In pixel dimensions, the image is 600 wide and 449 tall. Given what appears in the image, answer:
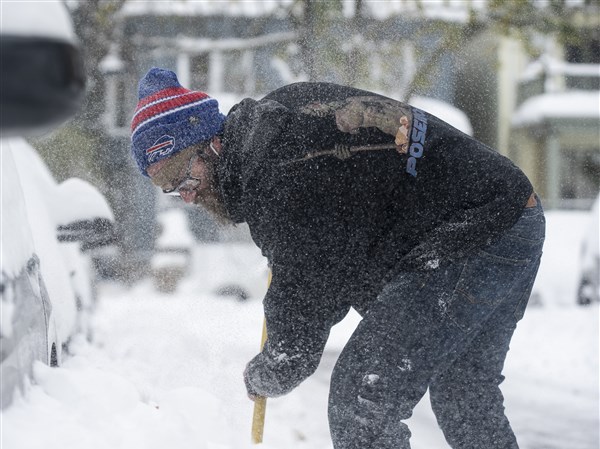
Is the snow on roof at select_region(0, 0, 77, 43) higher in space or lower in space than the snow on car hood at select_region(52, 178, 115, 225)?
higher

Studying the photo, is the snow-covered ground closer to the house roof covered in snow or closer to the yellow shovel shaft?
the yellow shovel shaft

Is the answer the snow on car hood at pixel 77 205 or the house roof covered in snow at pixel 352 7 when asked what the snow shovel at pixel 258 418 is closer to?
the snow on car hood at pixel 77 205

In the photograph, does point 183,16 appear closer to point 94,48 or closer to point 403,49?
point 94,48

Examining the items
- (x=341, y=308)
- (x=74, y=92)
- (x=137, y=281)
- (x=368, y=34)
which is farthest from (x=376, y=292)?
(x=137, y=281)

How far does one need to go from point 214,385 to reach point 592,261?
202 inches

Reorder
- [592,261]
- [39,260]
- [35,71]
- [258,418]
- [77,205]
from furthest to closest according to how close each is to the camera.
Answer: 1. [592,261]
2. [77,205]
3. [258,418]
4. [39,260]
5. [35,71]

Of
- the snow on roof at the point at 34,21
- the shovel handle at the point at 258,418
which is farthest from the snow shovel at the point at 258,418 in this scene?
the snow on roof at the point at 34,21

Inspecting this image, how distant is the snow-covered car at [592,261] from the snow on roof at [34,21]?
7.82 m

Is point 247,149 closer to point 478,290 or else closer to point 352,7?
point 478,290

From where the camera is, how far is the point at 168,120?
8.83ft

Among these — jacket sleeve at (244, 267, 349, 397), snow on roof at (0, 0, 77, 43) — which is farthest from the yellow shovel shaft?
snow on roof at (0, 0, 77, 43)

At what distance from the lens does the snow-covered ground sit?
2465 mm

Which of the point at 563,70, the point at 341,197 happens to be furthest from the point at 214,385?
the point at 563,70

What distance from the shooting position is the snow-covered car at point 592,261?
859 centimetres
